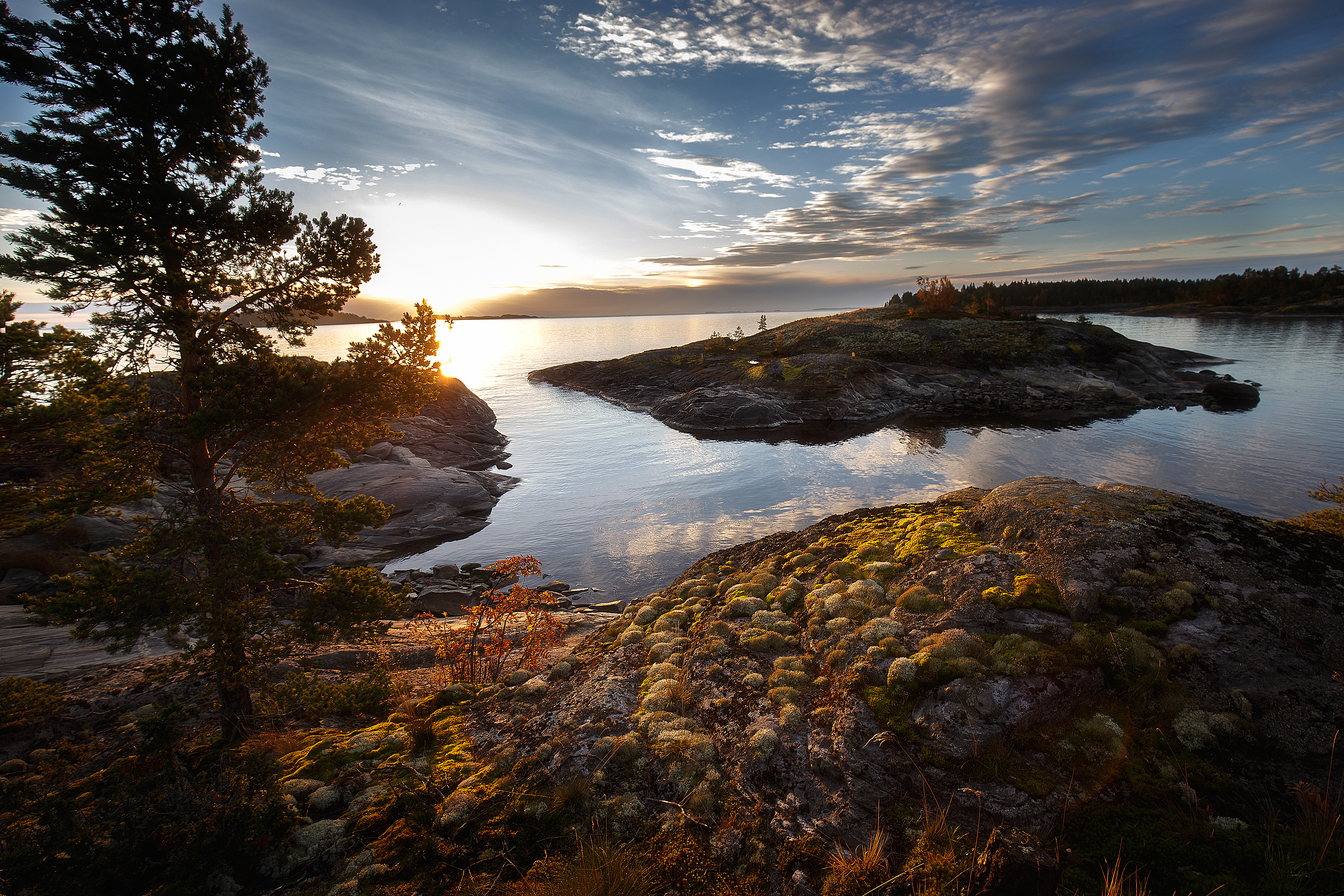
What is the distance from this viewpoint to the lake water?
89.6 ft

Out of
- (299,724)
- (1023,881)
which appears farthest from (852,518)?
(299,724)

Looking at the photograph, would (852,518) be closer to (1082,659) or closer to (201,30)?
(1082,659)

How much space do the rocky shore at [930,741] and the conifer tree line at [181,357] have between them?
3364mm

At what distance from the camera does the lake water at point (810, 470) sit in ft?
89.6

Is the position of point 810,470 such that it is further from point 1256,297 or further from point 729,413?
point 1256,297

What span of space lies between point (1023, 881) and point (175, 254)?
602 inches

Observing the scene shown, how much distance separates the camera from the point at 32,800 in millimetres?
7523

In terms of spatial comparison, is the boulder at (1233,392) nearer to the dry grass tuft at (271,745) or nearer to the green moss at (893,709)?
the green moss at (893,709)

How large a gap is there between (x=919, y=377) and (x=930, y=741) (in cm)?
6743

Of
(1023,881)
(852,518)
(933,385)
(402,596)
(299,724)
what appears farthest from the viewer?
(933,385)

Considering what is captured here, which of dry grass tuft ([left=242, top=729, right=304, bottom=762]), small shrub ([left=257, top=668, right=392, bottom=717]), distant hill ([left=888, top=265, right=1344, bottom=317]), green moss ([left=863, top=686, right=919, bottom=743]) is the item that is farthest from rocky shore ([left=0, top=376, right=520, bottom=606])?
distant hill ([left=888, top=265, right=1344, bottom=317])

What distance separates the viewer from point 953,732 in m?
7.06

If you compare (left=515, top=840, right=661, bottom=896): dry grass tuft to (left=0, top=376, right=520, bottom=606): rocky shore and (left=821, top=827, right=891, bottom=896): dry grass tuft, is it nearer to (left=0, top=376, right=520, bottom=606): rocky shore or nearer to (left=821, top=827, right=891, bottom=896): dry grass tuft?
(left=821, top=827, right=891, bottom=896): dry grass tuft

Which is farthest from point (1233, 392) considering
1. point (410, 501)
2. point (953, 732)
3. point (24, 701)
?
point (24, 701)
